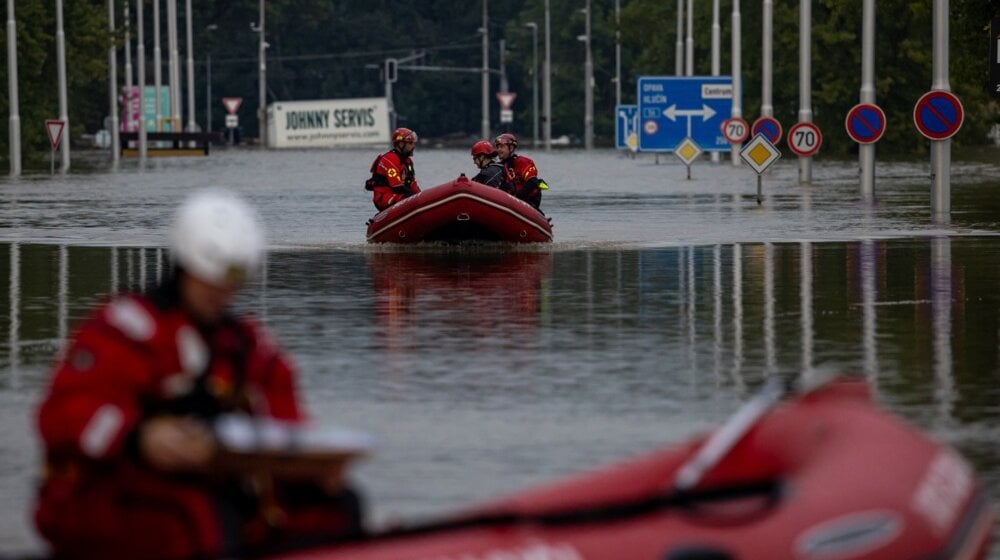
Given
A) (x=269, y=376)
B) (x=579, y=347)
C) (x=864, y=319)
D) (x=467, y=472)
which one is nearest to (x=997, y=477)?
(x=467, y=472)

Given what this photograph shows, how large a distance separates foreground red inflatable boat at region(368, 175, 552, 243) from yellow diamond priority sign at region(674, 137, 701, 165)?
3145cm

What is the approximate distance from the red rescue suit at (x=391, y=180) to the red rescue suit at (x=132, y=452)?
2312 centimetres

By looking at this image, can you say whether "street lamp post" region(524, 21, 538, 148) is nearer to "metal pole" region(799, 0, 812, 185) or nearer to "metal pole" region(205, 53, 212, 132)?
"metal pole" region(205, 53, 212, 132)

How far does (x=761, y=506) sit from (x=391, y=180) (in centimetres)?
2304

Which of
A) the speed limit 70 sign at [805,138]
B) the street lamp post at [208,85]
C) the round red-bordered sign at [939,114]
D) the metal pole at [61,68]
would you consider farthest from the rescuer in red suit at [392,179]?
the street lamp post at [208,85]

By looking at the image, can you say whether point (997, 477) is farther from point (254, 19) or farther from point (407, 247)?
point (254, 19)

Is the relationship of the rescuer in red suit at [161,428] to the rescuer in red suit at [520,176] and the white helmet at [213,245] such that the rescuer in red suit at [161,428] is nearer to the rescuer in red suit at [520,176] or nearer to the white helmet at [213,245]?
the white helmet at [213,245]

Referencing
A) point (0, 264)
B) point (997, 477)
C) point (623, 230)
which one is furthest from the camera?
point (623, 230)

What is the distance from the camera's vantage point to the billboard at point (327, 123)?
133m

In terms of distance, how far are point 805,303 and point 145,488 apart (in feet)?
46.7

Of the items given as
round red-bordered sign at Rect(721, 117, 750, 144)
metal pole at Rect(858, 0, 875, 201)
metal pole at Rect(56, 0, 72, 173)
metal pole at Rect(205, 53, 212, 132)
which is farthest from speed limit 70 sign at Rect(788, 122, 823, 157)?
metal pole at Rect(205, 53, 212, 132)

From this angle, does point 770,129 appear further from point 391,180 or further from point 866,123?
point 391,180

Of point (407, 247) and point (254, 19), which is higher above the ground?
point (254, 19)

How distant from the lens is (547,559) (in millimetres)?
6316
